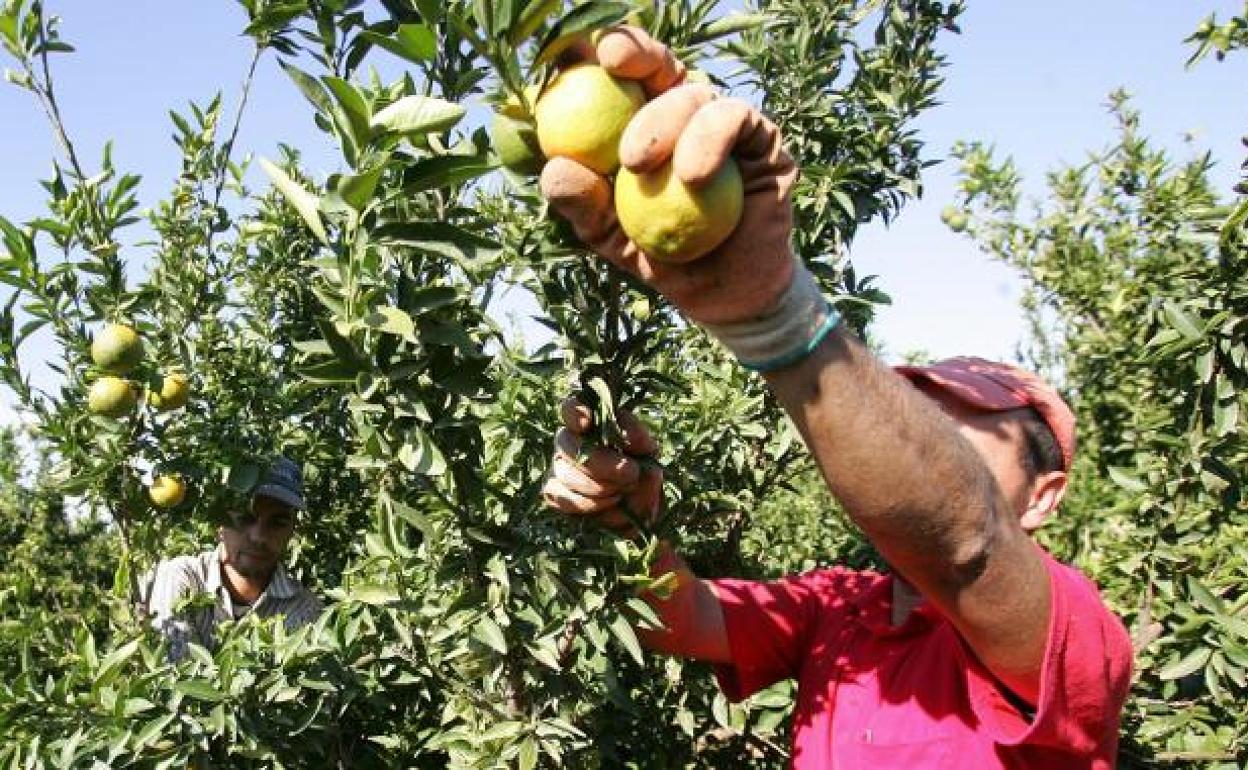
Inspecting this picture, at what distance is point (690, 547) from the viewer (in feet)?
9.36

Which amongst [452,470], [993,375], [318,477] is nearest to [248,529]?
[318,477]

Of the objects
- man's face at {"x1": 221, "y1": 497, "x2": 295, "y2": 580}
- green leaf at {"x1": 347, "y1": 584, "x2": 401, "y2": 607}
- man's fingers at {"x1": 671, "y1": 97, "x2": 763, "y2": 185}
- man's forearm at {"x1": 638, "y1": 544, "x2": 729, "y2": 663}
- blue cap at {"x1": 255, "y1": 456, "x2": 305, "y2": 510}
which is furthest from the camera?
man's face at {"x1": 221, "y1": 497, "x2": 295, "y2": 580}

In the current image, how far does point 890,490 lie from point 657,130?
482 millimetres

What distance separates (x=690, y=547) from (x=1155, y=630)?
47.9 inches

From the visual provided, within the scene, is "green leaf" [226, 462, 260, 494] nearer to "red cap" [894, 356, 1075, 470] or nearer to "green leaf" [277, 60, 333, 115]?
"green leaf" [277, 60, 333, 115]

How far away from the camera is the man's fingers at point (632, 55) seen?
1.05m

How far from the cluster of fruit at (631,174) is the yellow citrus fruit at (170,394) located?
1.36 meters

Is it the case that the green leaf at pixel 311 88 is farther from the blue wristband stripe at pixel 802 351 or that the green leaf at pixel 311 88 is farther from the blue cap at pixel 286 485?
the blue cap at pixel 286 485

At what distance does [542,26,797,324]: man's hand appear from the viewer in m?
1.00

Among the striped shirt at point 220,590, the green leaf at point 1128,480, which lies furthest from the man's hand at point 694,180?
the striped shirt at point 220,590

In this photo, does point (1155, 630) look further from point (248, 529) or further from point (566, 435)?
point (248, 529)

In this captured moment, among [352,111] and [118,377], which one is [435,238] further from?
[118,377]

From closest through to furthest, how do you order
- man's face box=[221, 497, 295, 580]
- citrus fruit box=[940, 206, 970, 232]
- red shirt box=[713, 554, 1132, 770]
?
red shirt box=[713, 554, 1132, 770]
man's face box=[221, 497, 295, 580]
citrus fruit box=[940, 206, 970, 232]

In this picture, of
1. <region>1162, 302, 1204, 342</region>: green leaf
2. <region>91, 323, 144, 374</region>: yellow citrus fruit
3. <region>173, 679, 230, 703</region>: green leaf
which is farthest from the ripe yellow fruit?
<region>1162, 302, 1204, 342</region>: green leaf
